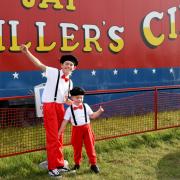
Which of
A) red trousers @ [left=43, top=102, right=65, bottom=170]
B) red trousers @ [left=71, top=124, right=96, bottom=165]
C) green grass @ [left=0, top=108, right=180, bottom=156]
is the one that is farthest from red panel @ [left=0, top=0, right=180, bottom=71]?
red trousers @ [left=71, top=124, right=96, bottom=165]

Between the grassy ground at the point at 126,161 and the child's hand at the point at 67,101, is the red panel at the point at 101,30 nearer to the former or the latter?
the grassy ground at the point at 126,161

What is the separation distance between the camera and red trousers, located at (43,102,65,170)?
5.25m

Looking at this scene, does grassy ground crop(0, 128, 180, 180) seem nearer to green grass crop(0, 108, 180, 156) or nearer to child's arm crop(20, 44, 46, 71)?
green grass crop(0, 108, 180, 156)

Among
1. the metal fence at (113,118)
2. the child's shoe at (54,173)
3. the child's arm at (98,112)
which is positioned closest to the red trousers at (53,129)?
the child's shoe at (54,173)

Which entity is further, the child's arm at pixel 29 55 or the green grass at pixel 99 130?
the green grass at pixel 99 130

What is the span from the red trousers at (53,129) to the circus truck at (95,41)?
1.82 m

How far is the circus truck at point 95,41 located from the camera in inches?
271

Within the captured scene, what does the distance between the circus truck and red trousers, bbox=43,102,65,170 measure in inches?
71.6

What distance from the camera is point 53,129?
5.27m

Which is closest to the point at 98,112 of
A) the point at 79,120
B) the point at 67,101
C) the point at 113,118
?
the point at 79,120

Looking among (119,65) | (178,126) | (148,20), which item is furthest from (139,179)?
(148,20)

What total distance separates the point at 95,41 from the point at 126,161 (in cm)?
257

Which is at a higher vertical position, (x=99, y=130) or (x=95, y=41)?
(x=95, y=41)

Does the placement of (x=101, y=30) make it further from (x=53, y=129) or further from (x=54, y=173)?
(x=54, y=173)
